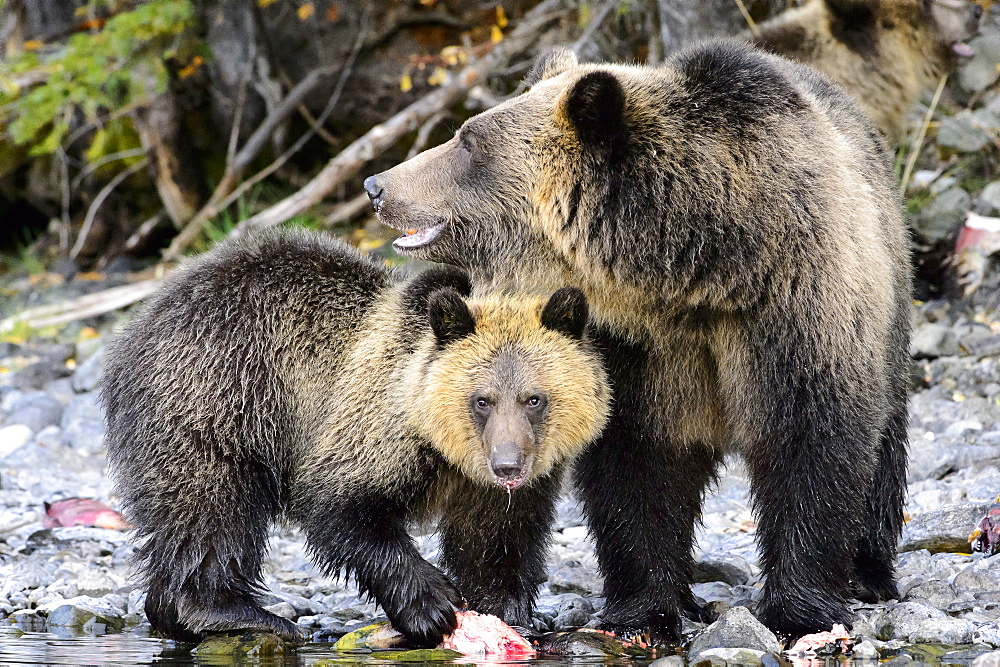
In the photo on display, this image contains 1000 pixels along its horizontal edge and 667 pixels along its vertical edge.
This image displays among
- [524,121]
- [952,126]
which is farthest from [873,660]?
[952,126]

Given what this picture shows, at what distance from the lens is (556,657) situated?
5305mm

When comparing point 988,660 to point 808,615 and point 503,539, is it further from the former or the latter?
point 503,539

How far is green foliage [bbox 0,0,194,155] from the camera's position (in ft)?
39.0

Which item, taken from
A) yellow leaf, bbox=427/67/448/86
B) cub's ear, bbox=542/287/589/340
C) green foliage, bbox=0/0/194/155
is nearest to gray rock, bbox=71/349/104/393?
Result: green foliage, bbox=0/0/194/155

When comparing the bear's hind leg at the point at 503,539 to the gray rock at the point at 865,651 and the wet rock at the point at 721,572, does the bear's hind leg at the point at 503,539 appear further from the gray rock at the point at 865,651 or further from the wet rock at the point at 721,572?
the gray rock at the point at 865,651

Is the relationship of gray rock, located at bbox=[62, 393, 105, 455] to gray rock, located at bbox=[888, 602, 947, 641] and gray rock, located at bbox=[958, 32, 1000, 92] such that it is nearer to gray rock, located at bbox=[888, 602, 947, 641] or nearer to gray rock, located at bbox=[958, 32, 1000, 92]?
gray rock, located at bbox=[888, 602, 947, 641]

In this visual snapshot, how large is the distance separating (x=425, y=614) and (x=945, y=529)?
10.1 ft

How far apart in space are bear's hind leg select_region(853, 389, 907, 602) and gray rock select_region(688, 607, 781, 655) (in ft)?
3.88

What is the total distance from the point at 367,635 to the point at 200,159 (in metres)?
10.1

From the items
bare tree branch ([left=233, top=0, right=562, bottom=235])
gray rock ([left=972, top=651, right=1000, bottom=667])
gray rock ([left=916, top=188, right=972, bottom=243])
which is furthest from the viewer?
bare tree branch ([left=233, top=0, right=562, bottom=235])

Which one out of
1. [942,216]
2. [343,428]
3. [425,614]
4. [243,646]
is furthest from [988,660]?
[942,216]

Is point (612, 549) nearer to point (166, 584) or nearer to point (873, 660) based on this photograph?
point (873, 660)

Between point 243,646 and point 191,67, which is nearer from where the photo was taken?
point 243,646

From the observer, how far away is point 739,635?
16.7 feet
